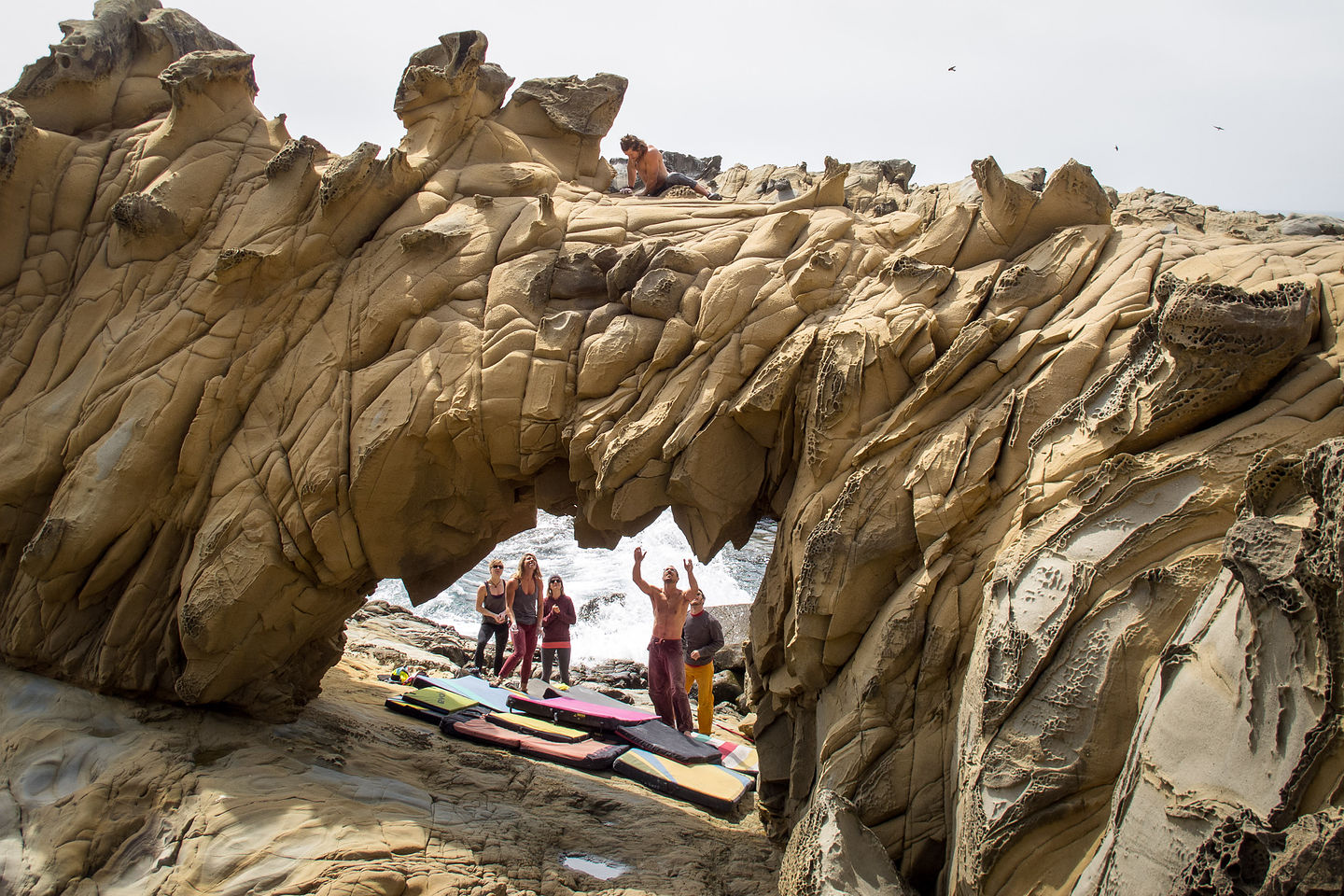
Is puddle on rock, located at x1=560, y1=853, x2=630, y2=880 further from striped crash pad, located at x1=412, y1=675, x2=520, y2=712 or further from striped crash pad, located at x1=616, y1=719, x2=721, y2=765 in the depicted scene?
striped crash pad, located at x1=412, y1=675, x2=520, y2=712

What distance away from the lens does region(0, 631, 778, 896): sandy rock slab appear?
4.94 m

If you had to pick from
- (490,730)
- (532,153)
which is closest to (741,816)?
(490,730)

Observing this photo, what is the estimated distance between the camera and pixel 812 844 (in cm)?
420

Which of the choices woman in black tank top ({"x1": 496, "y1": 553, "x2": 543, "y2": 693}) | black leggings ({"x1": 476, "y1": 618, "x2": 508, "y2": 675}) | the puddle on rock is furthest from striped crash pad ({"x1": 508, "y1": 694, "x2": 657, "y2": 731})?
black leggings ({"x1": 476, "y1": 618, "x2": 508, "y2": 675})

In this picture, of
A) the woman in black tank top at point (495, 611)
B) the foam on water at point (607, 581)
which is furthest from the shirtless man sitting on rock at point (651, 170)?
the foam on water at point (607, 581)

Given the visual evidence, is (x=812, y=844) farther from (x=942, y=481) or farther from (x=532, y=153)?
(x=532, y=153)

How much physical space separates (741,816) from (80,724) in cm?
417

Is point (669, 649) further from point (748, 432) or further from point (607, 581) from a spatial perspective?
point (607, 581)

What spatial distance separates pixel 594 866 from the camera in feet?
17.6

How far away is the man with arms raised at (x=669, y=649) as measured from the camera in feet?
26.8

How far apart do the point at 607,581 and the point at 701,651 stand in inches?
440

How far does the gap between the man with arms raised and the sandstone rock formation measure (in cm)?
200

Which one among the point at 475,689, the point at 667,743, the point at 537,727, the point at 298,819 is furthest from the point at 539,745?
the point at 298,819

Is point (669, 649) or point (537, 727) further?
point (669, 649)
